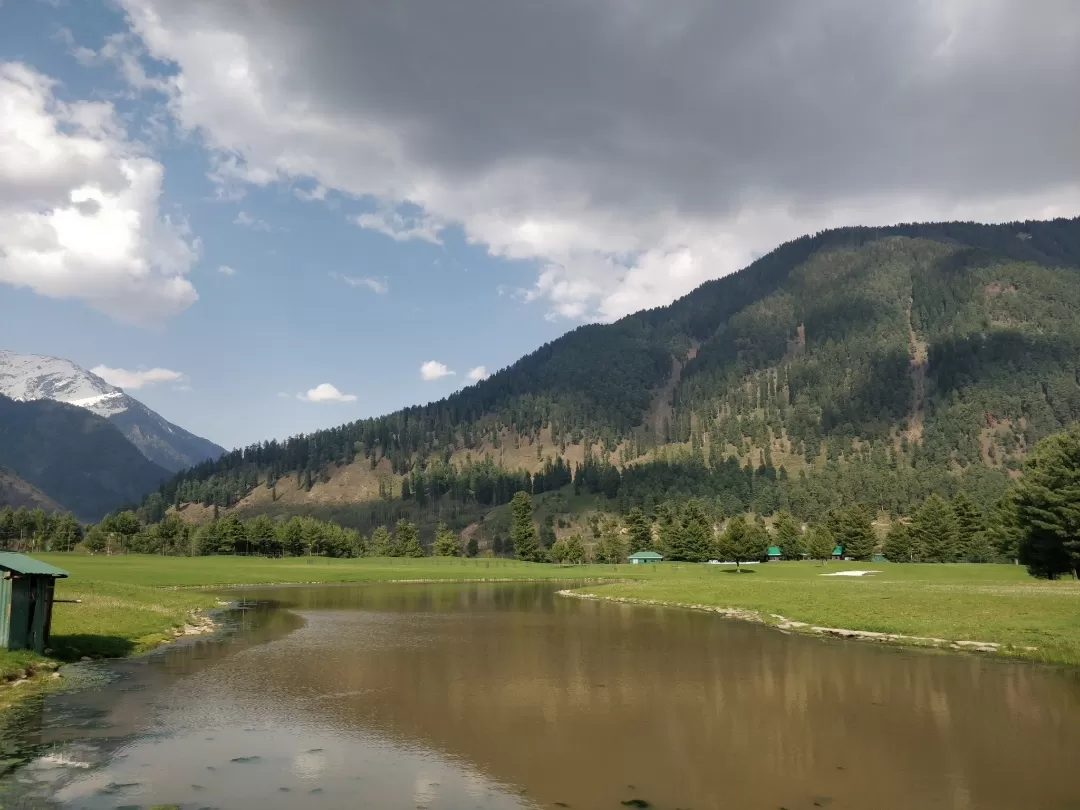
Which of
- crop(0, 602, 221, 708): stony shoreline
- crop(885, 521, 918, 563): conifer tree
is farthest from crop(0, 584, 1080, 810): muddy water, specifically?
crop(885, 521, 918, 563): conifer tree

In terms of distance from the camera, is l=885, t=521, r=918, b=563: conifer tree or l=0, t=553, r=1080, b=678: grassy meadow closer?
l=0, t=553, r=1080, b=678: grassy meadow

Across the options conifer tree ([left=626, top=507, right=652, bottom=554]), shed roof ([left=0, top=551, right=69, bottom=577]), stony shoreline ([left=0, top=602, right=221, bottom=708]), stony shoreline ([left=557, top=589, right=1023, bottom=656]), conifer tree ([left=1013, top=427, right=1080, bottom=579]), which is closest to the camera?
stony shoreline ([left=0, top=602, right=221, bottom=708])

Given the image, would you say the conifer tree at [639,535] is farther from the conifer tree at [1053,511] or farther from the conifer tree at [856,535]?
the conifer tree at [1053,511]

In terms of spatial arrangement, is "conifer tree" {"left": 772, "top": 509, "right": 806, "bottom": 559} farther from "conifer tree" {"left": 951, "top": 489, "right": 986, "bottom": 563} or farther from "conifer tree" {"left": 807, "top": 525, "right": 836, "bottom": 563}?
"conifer tree" {"left": 951, "top": 489, "right": 986, "bottom": 563}

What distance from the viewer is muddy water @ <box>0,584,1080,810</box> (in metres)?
16.4

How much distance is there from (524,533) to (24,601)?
165m

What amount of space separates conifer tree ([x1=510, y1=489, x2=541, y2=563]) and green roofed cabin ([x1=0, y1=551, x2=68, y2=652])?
529ft

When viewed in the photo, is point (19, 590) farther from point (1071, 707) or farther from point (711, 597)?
point (711, 597)

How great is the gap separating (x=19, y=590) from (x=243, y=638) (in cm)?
1706

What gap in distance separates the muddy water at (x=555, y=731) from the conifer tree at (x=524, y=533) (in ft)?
497

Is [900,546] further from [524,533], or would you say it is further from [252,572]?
[252,572]

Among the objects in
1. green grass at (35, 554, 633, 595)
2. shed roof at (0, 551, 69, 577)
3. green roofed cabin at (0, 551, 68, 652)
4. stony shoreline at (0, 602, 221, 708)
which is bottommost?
green grass at (35, 554, 633, 595)

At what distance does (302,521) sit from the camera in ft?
649

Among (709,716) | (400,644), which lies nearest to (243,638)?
(400,644)
